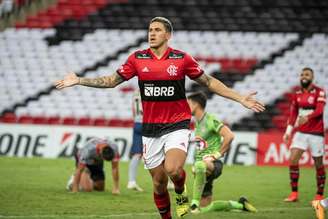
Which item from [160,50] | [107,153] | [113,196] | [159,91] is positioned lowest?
[113,196]

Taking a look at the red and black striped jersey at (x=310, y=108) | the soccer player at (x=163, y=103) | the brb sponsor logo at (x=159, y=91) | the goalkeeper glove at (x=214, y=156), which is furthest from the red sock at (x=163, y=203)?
the red and black striped jersey at (x=310, y=108)

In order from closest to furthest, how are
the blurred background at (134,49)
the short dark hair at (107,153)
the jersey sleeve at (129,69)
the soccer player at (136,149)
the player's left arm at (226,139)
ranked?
the jersey sleeve at (129,69)
the player's left arm at (226,139)
the short dark hair at (107,153)
the soccer player at (136,149)
the blurred background at (134,49)

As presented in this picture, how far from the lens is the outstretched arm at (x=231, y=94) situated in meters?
8.77

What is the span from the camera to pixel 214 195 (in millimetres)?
14281

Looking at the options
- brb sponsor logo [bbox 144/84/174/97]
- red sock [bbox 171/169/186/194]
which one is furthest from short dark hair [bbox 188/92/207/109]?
red sock [bbox 171/169/186/194]

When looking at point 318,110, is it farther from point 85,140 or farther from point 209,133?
point 85,140

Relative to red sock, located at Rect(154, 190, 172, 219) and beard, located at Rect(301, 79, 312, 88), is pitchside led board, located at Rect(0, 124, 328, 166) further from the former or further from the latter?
red sock, located at Rect(154, 190, 172, 219)

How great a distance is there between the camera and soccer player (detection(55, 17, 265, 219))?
9055mm

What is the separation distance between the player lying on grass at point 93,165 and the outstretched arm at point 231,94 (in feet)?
14.5

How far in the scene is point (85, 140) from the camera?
72.4 feet

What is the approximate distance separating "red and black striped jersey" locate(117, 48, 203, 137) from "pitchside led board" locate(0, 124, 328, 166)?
12.6 m

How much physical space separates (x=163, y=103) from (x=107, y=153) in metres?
4.49

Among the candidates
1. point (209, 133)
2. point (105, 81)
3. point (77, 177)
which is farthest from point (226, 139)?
point (77, 177)

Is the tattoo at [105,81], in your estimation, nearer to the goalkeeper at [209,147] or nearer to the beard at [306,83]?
the goalkeeper at [209,147]
